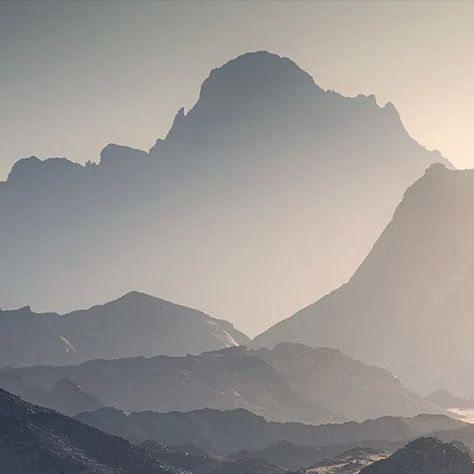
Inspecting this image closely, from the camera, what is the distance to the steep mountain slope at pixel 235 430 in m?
142

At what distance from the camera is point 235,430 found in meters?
153

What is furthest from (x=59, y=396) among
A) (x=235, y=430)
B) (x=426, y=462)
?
(x=426, y=462)

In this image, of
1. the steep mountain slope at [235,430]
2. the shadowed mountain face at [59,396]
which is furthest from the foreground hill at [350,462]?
the shadowed mountain face at [59,396]

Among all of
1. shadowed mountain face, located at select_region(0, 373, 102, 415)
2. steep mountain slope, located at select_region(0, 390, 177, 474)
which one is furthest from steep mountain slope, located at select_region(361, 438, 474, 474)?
shadowed mountain face, located at select_region(0, 373, 102, 415)

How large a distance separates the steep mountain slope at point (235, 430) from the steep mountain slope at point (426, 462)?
58537 mm

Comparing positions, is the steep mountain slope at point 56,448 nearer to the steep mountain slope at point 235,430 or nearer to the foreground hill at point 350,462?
the foreground hill at point 350,462

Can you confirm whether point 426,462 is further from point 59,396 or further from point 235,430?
point 59,396

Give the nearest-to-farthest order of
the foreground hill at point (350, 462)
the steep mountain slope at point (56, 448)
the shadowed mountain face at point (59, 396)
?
the steep mountain slope at point (56, 448) < the foreground hill at point (350, 462) < the shadowed mountain face at point (59, 396)

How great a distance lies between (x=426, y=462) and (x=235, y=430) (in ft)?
250

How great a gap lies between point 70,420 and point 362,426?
8583 centimetres

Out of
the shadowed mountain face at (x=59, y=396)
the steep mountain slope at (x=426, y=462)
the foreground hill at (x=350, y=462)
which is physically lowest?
the foreground hill at (x=350, y=462)

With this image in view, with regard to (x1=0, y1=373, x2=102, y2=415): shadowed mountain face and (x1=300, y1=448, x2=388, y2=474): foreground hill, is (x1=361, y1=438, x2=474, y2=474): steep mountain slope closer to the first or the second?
(x1=300, y1=448, x2=388, y2=474): foreground hill

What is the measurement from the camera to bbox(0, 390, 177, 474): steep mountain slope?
2817 inches

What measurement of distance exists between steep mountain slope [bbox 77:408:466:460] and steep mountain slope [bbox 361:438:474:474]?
192 ft
